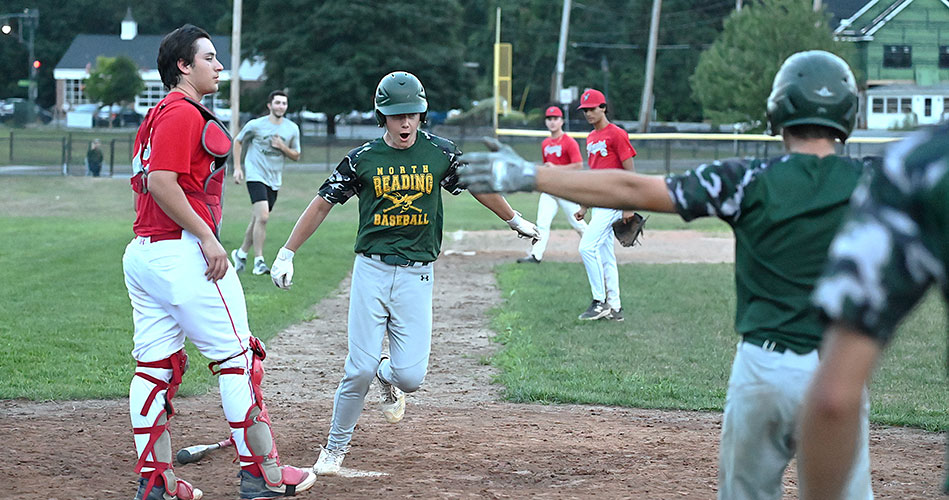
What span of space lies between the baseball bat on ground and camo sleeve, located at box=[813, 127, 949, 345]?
4582 millimetres

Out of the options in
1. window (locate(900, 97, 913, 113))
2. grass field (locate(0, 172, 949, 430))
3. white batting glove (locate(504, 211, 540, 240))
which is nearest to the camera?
white batting glove (locate(504, 211, 540, 240))

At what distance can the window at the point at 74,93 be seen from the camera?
76625 millimetres

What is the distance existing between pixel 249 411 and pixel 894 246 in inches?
142

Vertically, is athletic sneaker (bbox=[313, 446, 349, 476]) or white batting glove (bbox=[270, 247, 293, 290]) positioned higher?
white batting glove (bbox=[270, 247, 293, 290])

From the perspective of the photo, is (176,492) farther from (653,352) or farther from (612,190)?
(653,352)

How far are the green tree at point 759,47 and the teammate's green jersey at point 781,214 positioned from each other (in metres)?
38.2

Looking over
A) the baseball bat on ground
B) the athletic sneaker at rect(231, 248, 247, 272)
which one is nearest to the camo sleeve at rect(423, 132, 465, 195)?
the baseball bat on ground

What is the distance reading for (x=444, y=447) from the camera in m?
6.36

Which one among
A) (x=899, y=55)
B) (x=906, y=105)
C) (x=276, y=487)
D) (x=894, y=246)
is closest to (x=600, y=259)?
(x=276, y=487)

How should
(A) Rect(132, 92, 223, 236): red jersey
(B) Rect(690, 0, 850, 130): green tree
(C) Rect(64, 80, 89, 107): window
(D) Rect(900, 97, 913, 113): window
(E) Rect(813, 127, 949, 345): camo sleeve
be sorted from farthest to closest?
(C) Rect(64, 80, 89, 107): window
(D) Rect(900, 97, 913, 113): window
(B) Rect(690, 0, 850, 130): green tree
(A) Rect(132, 92, 223, 236): red jersey
(E) Rect(813, 127, 949, 345): camo sleeve

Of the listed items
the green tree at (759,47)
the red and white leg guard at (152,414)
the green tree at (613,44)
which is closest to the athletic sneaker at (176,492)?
the red and white leg guard at (152,414)

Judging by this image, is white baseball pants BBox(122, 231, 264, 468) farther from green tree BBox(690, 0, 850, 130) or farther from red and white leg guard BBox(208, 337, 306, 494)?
green tree BBox(690, 0, 850, 130)

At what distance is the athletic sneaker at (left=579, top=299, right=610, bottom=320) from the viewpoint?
36.4ft

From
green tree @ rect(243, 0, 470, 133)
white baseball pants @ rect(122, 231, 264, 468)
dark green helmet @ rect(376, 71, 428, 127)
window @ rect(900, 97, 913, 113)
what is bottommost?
white baseball pants @ rect(122, 231, 264, 468)
